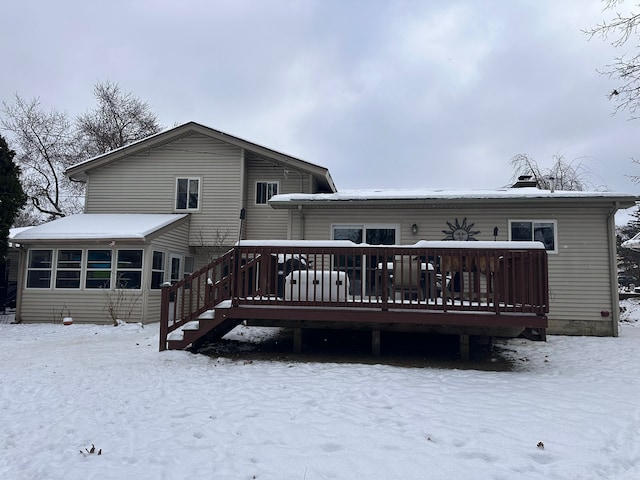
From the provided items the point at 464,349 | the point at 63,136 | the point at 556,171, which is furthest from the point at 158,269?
the point at 556,171

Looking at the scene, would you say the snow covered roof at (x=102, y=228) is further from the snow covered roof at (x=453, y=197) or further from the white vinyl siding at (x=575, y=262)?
the white vinyl siding at (x=575, y=262)

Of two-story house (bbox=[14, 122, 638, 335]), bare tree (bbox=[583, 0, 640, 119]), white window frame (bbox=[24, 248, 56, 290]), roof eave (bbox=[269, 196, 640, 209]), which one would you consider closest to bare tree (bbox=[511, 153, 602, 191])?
two-story house (bbox=[14, 122, 638, 335])

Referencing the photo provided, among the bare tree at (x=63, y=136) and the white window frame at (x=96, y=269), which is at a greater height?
the bare tree at (x=63, y=136)

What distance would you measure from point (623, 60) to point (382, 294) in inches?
260

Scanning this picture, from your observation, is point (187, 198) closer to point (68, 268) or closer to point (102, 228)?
point (102, 228)

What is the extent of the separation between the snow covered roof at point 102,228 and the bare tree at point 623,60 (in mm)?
10884

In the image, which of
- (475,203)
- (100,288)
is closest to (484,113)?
(475,203)

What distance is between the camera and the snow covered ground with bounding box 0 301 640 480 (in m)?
3.02

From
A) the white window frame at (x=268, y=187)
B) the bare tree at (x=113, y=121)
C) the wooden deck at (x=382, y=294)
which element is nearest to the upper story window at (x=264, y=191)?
the white window frame at (x=268, y=187)

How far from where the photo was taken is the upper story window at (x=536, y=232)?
9742 millimetres

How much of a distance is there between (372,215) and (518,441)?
7.47 metres

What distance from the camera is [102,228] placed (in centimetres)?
1163

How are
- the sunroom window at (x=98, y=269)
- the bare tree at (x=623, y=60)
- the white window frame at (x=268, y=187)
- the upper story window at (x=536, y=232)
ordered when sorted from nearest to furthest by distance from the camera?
the bare tree at (x=623, y=60) → the upper story window at (x=536, y=232) → the sunroom window at (x=98, y=269) → the white window frame at (x=268, y=187)

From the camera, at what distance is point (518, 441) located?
3.40 m
